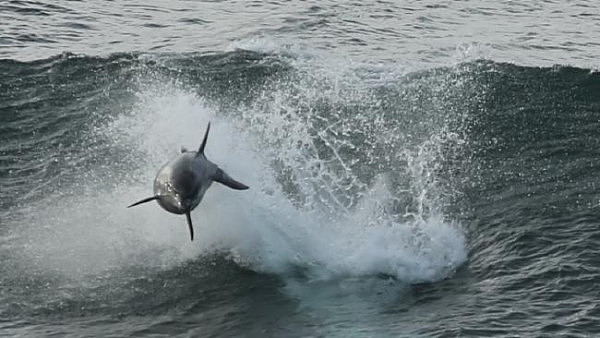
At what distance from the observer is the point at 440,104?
25.3 meters

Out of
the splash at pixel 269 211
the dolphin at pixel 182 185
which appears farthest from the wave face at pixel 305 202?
the dolphin at pixel 182 185

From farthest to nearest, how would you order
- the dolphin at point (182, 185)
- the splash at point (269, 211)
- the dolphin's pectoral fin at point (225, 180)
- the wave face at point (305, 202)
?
the splash at point (269, 211) → the wave face at point (305, 202) → the dolphin's pectoral fin at point (225, 180) → the dolphin at point (182, 185)

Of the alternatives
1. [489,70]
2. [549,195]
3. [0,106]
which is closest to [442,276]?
[549,195]

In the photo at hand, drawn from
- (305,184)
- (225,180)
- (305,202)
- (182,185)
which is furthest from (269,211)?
Result: (182,185)

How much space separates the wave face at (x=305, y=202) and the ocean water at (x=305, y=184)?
5 centimetres

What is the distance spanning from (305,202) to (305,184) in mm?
598

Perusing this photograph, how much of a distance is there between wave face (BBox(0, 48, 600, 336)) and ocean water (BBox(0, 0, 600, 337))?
5cm

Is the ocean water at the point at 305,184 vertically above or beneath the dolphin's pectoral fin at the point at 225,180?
beneath

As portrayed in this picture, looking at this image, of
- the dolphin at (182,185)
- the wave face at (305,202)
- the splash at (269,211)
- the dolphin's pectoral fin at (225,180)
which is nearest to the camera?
the dolphin at (182,185)

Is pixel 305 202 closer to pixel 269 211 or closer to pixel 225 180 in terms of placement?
pixel 269 211

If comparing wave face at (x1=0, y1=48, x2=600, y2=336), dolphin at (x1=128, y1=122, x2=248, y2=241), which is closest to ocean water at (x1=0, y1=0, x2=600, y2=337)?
wave face at (x1=0, y1=48, x2=600, y2=336)

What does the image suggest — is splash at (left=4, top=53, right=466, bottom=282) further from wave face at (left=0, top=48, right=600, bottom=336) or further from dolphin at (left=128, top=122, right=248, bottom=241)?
dolphin at (left=128, top=122, right=248, bottom=241)

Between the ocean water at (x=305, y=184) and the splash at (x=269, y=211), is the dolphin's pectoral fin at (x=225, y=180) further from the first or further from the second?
the splash at (x=269, y=211)

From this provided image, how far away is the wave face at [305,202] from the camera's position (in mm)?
16938
